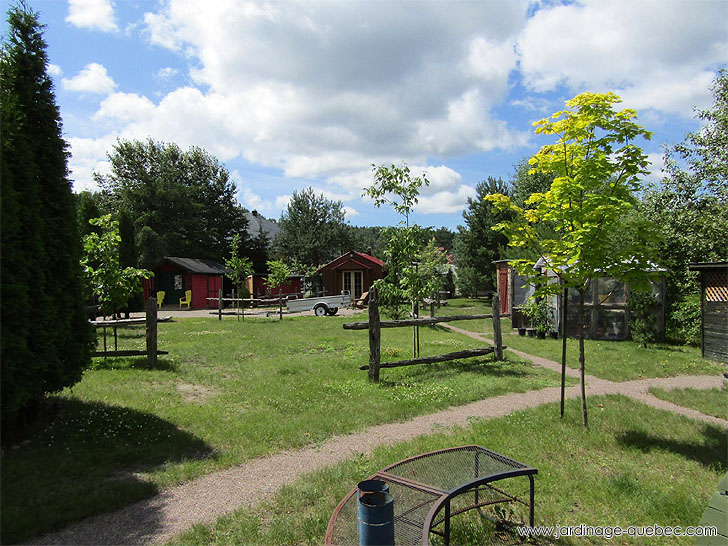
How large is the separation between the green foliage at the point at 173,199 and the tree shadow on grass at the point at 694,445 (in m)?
39.1

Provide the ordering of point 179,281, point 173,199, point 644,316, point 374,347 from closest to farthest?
point 374,347, point 644,316, point 179,281, point 173,199

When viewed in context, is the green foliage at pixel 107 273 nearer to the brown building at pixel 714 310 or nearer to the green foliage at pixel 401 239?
the green foliage at pixel 401 239

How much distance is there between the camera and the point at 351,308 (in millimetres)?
31828

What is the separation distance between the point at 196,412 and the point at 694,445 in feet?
24.7

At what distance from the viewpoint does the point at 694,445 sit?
19.8 feet

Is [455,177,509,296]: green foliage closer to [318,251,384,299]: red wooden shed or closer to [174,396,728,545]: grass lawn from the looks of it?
[318,251,384,299]: red wooden shed

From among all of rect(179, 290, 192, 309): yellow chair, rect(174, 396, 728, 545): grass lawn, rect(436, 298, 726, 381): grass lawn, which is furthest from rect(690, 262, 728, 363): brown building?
rect(179, 290, 192, 309): yellow chair

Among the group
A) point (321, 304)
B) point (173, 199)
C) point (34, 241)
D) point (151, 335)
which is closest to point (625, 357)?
point (151, 335)

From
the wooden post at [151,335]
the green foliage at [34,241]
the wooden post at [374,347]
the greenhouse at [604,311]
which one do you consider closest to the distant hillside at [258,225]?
the greenhouse at [604,311]

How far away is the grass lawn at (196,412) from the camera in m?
4.48

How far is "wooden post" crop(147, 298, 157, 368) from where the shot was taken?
400 inches

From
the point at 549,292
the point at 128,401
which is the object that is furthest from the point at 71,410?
the point at 549,292

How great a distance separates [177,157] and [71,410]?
48.7 metres

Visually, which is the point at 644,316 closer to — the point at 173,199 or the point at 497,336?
the point at 497,336
